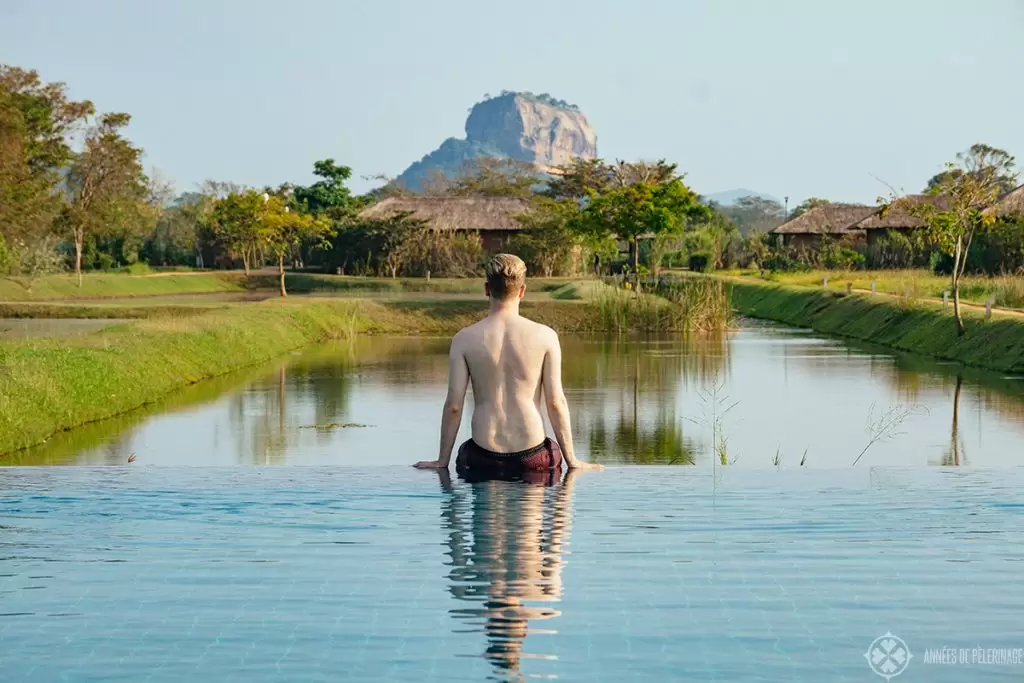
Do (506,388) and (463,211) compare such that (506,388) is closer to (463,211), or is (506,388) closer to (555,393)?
(555,393)

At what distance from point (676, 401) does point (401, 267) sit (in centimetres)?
3888

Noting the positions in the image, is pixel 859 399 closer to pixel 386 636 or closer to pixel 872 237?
pixel 386 636

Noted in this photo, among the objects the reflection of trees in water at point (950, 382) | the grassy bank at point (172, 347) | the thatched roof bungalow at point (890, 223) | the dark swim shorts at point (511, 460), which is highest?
the thatched roof bungalow at point (890, 223)

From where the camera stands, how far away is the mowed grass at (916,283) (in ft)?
124

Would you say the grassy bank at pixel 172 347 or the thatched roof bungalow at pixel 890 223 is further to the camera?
the thatched roof bungalow at pixel 890 223

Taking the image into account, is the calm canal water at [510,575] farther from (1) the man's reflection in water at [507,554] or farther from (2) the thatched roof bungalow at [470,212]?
(2) the thatched roof bungalow at [470,212]

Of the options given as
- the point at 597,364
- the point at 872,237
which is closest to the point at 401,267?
the point at 872,237

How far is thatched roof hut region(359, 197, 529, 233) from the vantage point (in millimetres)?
64438

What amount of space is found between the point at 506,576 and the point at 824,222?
240 feet

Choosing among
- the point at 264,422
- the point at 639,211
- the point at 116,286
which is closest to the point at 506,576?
the point at 264,422

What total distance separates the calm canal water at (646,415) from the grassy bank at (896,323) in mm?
980

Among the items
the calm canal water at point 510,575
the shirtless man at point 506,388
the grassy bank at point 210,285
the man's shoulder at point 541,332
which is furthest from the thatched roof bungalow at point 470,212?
the man's shoulder at point 541,332

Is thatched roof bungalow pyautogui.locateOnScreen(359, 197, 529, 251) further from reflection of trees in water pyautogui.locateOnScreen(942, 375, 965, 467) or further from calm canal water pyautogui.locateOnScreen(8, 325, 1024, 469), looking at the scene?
reflection of trees in water pyautogui.locateOnScreen(942, 375, 965, 467)

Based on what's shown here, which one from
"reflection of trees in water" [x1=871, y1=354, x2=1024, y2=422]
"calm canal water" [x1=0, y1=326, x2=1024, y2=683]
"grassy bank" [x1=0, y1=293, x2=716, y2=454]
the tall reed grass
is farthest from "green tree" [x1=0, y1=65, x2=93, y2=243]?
"calm canal water" [x1=0, y1=326, x2=1024, y2=683]
